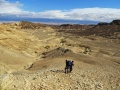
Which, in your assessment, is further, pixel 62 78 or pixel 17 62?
pixel 17 62

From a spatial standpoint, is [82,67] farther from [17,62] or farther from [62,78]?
[17,62]

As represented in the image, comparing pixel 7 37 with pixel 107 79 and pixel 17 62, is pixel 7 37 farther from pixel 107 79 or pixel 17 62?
pixel 107 79

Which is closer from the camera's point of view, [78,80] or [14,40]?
[78,80]

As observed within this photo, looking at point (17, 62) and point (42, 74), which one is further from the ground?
point (42, 74)

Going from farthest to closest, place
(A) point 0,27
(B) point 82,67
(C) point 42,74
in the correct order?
(A) point 0,27 < (B) point 82,67 < (C) point 42,74

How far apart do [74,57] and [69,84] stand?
13.8 metres

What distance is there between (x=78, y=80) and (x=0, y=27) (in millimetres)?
32659

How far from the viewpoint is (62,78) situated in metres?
20.3

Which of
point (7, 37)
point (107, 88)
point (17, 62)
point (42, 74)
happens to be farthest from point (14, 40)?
point (107, 88)

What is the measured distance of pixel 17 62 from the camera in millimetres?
33219

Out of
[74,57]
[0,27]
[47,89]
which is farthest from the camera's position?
[0,27]

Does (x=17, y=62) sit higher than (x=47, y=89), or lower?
lower

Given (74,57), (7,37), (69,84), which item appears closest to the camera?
(69,84)

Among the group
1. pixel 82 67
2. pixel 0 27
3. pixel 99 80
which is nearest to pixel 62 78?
pixel 99 80
